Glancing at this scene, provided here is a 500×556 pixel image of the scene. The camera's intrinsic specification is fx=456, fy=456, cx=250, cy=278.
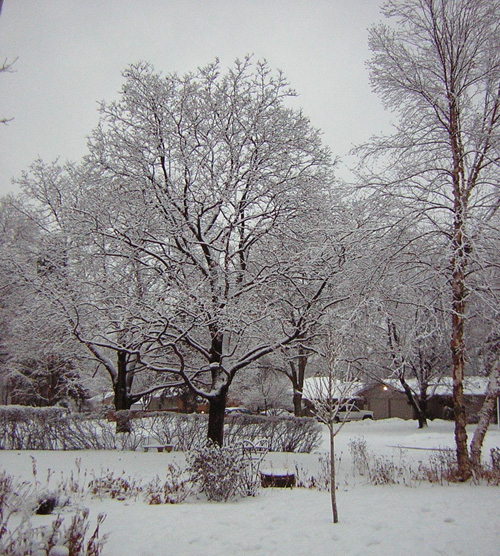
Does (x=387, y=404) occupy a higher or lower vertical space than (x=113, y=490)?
lower

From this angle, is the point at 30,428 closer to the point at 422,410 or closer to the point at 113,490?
the point at 113,490

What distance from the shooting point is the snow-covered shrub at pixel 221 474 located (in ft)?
22.5

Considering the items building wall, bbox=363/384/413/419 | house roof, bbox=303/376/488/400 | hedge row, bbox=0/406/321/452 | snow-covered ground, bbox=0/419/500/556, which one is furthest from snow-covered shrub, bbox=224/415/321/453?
building wall, bbox=363/384/413/419

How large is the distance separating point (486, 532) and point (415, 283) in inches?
186

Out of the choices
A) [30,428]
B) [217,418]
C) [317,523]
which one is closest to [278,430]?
[217,418]

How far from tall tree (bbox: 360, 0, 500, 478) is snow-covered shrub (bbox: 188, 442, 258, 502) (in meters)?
4.19

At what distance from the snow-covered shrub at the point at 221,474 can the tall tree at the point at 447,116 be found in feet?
13.7

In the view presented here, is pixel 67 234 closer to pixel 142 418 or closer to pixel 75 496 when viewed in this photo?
pixel 142 418

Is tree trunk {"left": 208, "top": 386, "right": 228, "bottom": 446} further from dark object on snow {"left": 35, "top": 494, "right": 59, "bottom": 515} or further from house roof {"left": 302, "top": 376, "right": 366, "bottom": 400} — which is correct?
dark object on snow {"left": 35, "top": 494, "right": 59, "bottom": 515}

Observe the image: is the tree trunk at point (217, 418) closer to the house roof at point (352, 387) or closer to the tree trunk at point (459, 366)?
the house roof at point (352, 387)

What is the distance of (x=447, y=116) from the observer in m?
9.30

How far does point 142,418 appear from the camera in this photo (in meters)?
13.8

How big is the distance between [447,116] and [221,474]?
8061mm

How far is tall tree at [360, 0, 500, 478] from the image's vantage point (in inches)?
343
